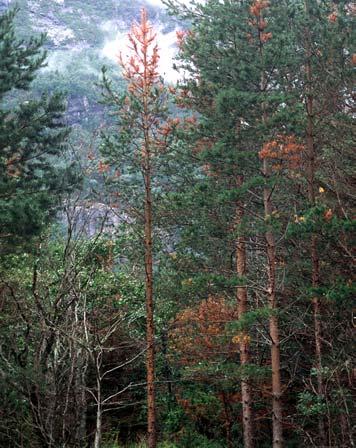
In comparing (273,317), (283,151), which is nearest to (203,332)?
(273,317)

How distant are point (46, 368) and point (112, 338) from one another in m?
8.74

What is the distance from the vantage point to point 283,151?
9789 mm

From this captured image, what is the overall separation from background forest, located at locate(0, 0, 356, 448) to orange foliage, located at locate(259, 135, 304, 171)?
6 centimetres

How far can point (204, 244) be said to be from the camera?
1244 cm

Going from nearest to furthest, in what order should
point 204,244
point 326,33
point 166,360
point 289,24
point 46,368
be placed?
1. point 46,368
2. point 326,33
3. point 289,24
4. point 204,244
5. point 166,360

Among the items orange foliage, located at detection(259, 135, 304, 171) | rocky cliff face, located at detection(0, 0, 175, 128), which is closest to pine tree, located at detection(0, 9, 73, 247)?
orange foliage, located at detection(259, 135, 304, 171)

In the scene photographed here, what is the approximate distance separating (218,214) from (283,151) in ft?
9.52

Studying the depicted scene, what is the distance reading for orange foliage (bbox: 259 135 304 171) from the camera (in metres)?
9.73

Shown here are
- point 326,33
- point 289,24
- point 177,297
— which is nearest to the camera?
point 326,33

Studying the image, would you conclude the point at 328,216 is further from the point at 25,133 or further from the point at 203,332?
the point at 25,133

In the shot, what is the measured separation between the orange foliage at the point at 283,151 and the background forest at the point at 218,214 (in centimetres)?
6

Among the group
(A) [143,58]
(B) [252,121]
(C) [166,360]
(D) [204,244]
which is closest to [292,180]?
(B) [252,121]

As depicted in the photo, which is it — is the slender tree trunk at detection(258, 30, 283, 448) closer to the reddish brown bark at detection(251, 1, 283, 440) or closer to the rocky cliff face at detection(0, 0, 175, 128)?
the reddish brown bark at detection(251, 1, 283, 440)

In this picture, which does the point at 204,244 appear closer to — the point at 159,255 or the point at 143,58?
the point at 159,255
